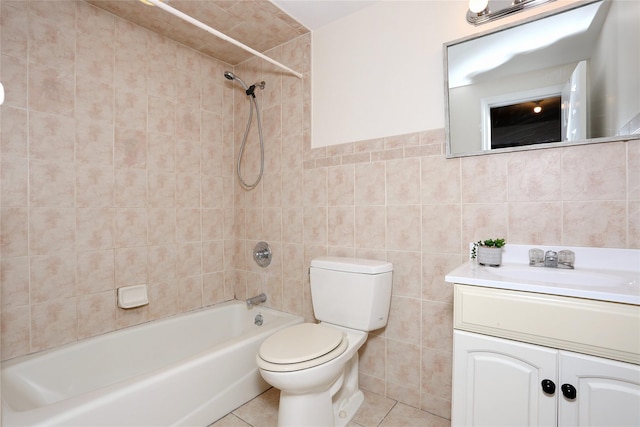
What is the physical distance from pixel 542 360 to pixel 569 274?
389 mm

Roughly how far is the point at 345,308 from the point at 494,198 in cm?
90

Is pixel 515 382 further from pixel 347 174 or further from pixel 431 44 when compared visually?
pixel 431 44

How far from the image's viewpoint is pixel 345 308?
63.4 inches

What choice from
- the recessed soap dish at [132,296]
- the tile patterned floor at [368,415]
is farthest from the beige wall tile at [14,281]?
the tile patterned floor at [368,415]

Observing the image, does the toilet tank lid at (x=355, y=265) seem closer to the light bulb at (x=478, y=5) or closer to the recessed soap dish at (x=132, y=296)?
the recessed soap dish at (x=132, y=296)

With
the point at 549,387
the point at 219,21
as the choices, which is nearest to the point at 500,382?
the point at 549,387

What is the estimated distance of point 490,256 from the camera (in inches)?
51.0

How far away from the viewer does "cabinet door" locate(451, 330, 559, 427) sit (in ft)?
3.11

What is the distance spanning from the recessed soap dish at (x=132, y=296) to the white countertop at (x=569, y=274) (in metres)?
1.71

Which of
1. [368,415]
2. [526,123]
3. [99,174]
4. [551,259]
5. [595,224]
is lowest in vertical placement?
[368,415]

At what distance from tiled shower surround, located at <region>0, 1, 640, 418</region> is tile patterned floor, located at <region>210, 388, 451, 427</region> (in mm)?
59

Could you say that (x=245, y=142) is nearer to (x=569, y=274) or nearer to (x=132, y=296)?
(x=132, y=296)

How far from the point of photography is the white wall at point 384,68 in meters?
1.54

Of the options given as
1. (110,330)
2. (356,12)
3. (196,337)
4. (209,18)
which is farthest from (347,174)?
(110,330)
